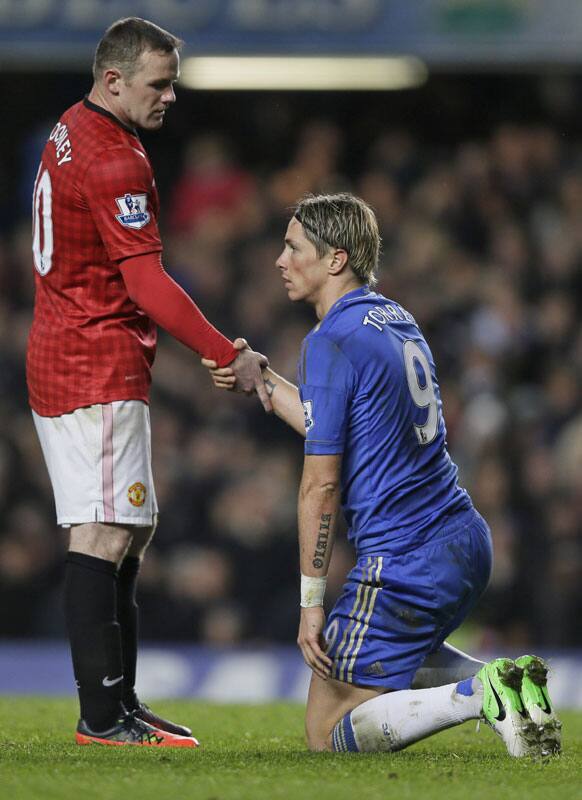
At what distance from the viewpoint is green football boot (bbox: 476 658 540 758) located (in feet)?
12.0

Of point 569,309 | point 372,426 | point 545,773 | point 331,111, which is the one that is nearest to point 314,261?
point 372,426

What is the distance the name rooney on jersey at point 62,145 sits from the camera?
169 inches

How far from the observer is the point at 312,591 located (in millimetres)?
3977

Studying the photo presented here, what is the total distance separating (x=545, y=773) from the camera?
3.54 meters

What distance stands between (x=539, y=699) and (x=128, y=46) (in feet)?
7.41

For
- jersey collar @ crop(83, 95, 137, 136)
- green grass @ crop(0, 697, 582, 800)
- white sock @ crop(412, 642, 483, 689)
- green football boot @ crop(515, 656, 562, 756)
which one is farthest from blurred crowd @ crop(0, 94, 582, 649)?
jersey collar @ crop(83, 95, 137, 136)

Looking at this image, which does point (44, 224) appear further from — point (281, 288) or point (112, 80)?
point (281, 288)

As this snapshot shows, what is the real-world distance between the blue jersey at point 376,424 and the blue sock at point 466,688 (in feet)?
1.52

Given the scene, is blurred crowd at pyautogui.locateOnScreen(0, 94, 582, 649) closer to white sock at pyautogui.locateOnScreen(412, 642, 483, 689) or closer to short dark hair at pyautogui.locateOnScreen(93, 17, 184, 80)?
white sock at pyautogui.locateOnScreen(412, 642, 483, 689)

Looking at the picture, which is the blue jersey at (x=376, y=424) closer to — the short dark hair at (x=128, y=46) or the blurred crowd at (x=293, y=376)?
the short dark hair at (x=128, y=46)

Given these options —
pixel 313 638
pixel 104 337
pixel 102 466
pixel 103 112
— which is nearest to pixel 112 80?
pixel 103 112

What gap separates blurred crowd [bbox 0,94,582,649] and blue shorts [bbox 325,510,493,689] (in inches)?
183

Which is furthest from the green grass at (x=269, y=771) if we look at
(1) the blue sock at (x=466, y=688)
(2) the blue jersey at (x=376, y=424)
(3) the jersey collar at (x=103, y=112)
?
(3) the jersey collar at (x=103, y=112)

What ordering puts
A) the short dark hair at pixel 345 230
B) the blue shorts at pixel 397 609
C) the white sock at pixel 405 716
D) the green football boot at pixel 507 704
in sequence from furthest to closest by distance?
the short dark hair at pixel 345 230 → the blue shorts at pixel 397 609 → the white sock at pixel 405 716 → the green football boot at pixel 507 704
